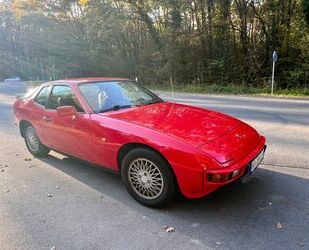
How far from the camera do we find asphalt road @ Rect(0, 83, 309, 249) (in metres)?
3.18

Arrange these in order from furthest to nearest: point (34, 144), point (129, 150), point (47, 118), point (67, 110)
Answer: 1. point (34, 144)
2. point (47, 118)
3. point (67, 110)
4. point (129, 150)

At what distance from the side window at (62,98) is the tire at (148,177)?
113cm

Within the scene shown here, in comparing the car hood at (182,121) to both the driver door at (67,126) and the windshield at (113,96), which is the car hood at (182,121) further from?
the driver door at (67,126)

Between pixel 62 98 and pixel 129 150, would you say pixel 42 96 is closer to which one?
pixel 62 98

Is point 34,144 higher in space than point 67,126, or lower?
lower

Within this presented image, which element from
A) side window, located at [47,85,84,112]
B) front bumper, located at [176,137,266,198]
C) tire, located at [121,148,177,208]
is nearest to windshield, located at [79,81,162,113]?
side window, located at [47,85,84,112]

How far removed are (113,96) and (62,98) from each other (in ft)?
2.74

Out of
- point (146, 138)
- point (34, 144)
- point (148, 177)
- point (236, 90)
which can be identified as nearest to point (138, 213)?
point (148, 177)

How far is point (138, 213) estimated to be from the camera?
3.76 m

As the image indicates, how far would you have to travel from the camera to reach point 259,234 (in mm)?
3213

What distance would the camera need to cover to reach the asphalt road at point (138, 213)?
3180mm

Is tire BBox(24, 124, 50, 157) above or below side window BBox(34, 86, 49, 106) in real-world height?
below

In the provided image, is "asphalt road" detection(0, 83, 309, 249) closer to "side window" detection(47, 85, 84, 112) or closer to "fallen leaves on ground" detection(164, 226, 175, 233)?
"fallen leaves on ground" detection(164, 226, 175, 233)

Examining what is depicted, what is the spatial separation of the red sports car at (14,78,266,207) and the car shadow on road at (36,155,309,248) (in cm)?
27
